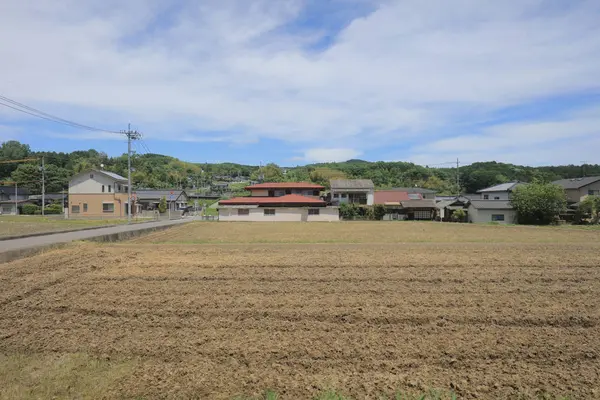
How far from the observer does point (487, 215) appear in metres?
35.8

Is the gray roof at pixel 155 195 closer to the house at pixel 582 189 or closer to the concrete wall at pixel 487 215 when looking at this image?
the concrete wall at pixel 487 215

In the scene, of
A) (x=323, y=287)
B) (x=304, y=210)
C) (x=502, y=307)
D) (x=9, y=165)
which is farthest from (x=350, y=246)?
(x=9, y=165)

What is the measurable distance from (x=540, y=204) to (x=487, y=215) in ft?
16.5

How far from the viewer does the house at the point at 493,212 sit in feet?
114

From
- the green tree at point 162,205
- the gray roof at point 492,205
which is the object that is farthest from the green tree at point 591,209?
the green tree at point 162,205

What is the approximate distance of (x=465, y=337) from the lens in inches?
186

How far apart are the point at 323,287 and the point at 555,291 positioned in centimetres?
465

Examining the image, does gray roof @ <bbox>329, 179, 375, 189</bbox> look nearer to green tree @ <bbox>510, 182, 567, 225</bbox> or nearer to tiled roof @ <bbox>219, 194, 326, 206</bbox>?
tiled roof @ <bbox>219, 194, 326, 206</bbox>

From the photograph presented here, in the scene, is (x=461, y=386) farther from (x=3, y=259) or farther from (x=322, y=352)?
(x=3, y=259)

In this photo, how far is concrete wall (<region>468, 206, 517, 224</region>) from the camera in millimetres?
34562

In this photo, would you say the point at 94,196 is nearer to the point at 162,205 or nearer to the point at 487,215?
the point at 162,205

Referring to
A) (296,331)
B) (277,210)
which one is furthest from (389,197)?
(296,331)

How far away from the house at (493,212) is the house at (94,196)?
37068 mm

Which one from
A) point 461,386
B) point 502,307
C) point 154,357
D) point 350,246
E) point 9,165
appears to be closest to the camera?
point 461,386
